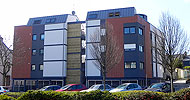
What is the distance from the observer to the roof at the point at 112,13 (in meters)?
32.8

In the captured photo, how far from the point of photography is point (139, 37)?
31.6 metres

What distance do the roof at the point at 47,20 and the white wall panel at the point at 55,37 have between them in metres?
2.07

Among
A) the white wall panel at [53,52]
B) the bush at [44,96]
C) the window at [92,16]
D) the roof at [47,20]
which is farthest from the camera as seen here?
the roof at [47,20]

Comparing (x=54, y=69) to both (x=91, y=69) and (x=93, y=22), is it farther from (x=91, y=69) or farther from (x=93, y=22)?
(x=93, y=22)

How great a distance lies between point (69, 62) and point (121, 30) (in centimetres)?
994

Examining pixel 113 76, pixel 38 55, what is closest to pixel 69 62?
pixel 38 55

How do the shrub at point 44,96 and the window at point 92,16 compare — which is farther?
the window at point 92,16

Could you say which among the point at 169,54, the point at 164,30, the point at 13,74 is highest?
the point at 164,30

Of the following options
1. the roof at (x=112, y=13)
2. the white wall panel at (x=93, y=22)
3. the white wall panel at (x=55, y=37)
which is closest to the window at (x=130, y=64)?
the roof at (x=112, y=13)

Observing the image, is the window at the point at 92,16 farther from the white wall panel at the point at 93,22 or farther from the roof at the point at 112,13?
the white wall panel at the point at 93,22

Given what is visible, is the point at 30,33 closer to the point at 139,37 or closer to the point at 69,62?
the point at 69,62

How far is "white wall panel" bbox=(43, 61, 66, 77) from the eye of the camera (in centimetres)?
3419

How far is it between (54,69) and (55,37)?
523cm

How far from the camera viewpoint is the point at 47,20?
123 ft
